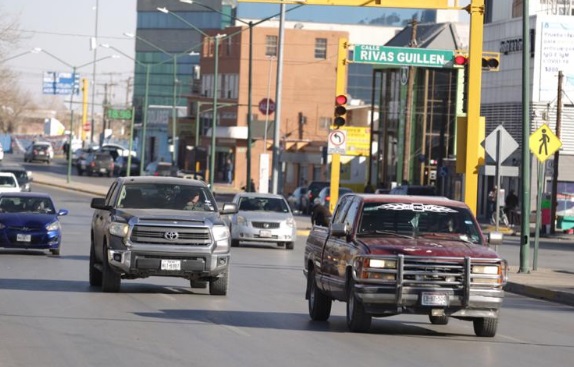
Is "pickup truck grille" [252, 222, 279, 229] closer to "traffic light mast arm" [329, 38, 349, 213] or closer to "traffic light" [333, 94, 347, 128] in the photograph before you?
"traffic light mast arm" [329, 38, 349, 213]

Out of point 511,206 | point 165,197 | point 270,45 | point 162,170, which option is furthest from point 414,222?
point 270,45

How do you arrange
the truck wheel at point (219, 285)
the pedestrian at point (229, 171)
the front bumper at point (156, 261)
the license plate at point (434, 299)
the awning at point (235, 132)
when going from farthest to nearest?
the pedestrian at point (229, 171), the awning at point (235, 132), the truck wheel at point (219, 285), the front bumper at point (156, 261), the license plate at point (434, 299)

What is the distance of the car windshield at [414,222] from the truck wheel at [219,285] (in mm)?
4772

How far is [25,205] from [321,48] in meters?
71.8

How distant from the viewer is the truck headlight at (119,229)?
20328 mm

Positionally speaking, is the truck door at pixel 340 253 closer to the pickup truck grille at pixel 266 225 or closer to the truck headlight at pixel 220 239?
the truck headlight at pixel 220 239

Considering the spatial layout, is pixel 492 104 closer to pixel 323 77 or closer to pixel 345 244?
pixel 323 77

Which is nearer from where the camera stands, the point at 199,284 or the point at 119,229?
the point at 119,229

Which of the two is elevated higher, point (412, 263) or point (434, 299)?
point (412, 263)

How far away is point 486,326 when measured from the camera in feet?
53.1

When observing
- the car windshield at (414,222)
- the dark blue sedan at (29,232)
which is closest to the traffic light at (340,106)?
the dark blue sedan at (29,232)

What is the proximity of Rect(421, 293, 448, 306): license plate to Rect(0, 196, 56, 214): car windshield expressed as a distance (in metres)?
18.2

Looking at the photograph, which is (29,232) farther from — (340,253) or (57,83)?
(57,83)

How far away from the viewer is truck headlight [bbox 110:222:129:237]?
66.7 ft
